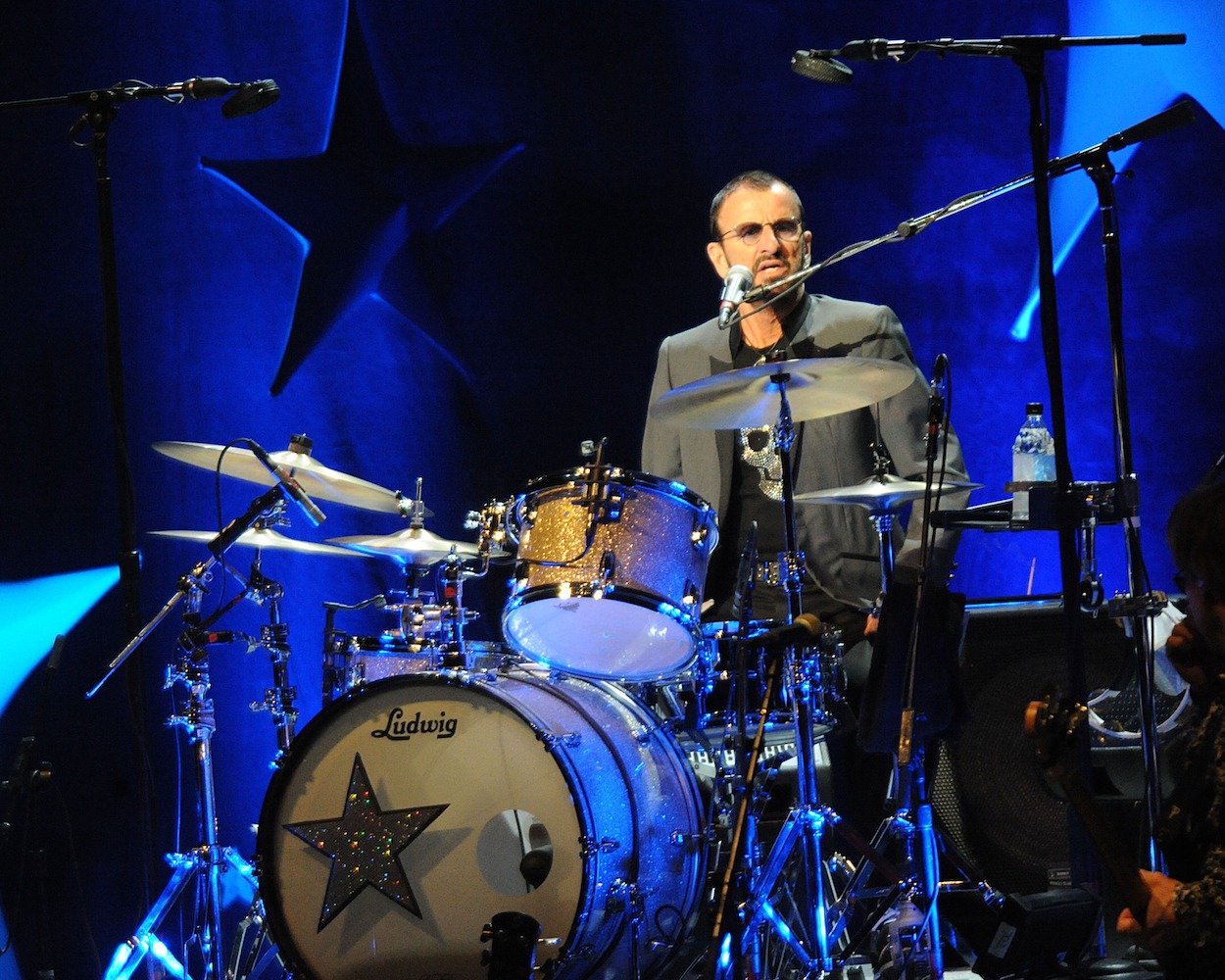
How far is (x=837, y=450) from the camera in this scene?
4.24 metres

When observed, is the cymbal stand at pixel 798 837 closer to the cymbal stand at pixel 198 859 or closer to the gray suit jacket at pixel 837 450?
the gray suit jacket at pixel 837 450

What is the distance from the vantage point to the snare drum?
334cm

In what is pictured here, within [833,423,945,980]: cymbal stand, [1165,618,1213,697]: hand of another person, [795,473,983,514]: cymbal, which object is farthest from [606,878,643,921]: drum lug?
[1165,618,1213,697]: hand of another person

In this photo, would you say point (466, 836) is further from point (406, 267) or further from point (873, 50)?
point (406, 267)

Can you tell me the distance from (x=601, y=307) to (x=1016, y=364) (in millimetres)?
1489

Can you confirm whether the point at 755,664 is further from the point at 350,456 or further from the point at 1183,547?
the point at 350,456

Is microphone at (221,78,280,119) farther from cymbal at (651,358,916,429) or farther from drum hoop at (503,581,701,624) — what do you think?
drum hoop at (503,581,701,624)

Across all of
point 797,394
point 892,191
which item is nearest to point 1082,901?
point 797,394

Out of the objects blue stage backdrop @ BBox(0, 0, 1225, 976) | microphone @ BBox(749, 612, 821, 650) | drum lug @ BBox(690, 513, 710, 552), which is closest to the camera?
microphone @ BBox(749, 612, 821, 650)

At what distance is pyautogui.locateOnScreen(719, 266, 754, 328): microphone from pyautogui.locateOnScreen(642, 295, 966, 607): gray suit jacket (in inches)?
34.1

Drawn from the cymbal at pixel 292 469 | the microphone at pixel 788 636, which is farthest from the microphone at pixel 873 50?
the cymbal at pixel 292 469

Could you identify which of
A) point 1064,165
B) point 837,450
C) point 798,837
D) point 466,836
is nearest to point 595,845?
point 466,836

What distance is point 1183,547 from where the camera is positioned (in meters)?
2.26

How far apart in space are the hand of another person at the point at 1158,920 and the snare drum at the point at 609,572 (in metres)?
1.38
